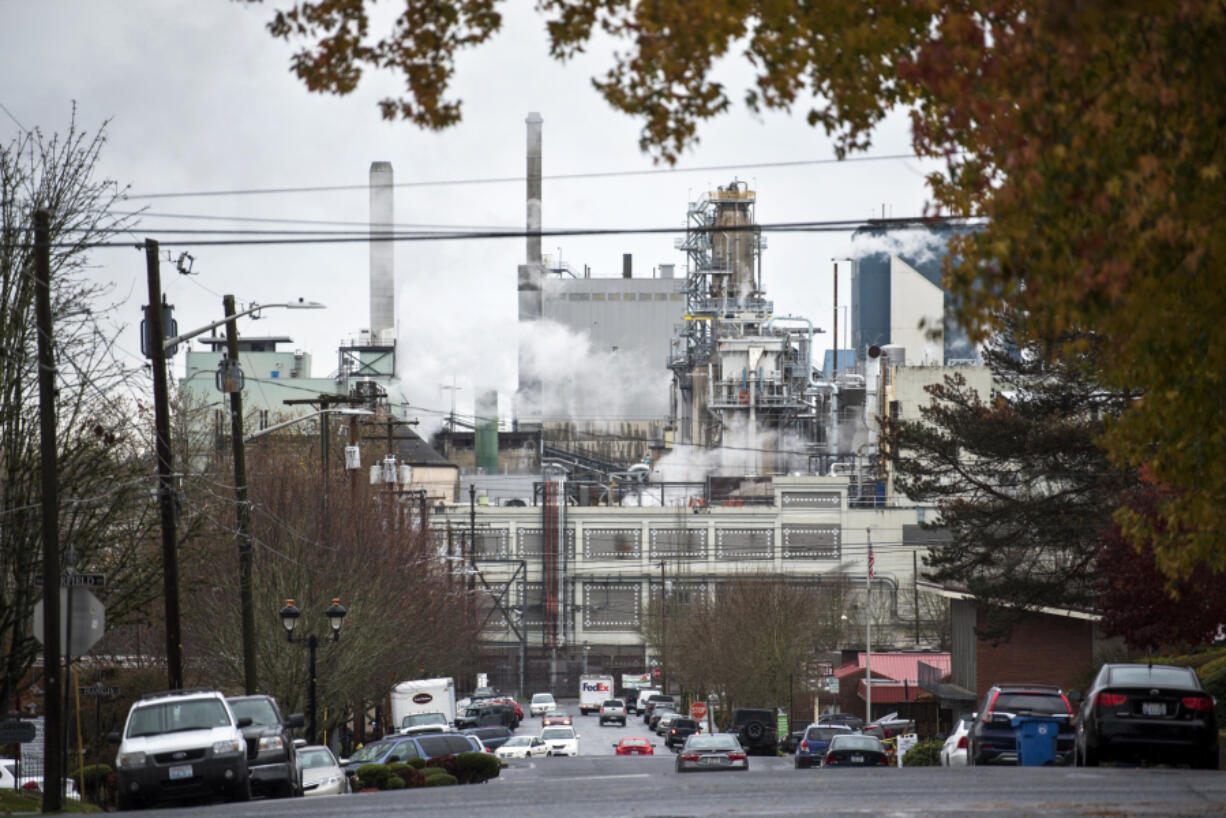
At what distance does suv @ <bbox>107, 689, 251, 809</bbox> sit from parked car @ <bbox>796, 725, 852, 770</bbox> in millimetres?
20410

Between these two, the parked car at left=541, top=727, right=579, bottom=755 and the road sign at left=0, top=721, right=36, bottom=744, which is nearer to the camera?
the road sign at left=0, top=721, right=36, bottom=744

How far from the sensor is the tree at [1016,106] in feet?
29.0

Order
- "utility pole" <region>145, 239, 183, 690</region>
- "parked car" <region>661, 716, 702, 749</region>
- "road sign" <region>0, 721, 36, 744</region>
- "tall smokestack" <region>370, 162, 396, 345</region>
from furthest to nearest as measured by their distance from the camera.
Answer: "tall smokestack" <region>370, 162, 396, 345</region>
"parked car" <region>661, 716, 702, 749</region>
"utility pole" <region>145, 239, 183, 690</region>
"road sign" <region>0, 721, 36, 744</region>

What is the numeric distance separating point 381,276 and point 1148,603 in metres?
93.1

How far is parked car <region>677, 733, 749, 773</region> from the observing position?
34.1 meters

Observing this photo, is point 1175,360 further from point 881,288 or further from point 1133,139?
point 881,288

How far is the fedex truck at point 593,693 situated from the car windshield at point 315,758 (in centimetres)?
6482

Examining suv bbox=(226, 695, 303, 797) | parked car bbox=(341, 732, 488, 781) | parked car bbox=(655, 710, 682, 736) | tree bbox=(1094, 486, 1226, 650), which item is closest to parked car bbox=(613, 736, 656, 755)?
parked car bbox=(655, 710, 682, 736)

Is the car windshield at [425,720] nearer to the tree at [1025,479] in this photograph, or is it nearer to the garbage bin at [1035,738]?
the tree at [1025,479]

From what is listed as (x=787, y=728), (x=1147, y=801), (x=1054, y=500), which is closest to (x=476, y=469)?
(x=787, y=728)

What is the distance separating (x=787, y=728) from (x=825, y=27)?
59.2 meters

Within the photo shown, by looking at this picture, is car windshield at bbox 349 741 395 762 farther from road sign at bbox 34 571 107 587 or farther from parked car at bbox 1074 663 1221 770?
parked car at bbox 1074 663 1221 770

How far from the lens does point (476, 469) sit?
139 m

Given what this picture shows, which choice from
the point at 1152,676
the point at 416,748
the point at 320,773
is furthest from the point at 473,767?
the point at 1152,676
